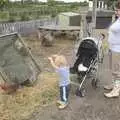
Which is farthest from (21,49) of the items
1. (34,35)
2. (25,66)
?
(34,35)

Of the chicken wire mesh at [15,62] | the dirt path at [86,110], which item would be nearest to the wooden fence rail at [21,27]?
the chicken wire mesh at [15,62]

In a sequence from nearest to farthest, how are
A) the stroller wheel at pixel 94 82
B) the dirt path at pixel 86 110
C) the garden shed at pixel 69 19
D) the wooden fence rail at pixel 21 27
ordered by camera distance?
the dirt path at pixel 86 110 → the stroller wheel at pixel 94 82 → the wooden fence rail at pixel 21 27 → the garden shed at pixel 69 19

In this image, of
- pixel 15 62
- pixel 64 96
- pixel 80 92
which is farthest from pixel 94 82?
pixel 15 62

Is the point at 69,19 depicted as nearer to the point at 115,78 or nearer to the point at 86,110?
the point at 115,78

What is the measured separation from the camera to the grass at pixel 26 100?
5.76 meters

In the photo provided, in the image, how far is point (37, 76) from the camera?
24.9 ft

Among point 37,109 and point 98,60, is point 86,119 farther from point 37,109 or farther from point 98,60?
point 98,60

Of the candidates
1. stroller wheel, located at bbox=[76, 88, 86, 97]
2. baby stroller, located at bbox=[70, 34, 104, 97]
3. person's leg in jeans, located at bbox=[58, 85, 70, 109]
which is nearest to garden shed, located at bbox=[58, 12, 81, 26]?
baby stroller, located at bbox=[70, 34, 104, 97]

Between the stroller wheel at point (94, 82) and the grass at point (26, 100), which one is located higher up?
the stroller wheel at point (94, 82)

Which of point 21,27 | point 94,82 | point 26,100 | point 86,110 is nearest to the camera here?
point 86,110

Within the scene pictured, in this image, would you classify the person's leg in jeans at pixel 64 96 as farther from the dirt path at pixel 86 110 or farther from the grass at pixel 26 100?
the grass at pixel 26 100

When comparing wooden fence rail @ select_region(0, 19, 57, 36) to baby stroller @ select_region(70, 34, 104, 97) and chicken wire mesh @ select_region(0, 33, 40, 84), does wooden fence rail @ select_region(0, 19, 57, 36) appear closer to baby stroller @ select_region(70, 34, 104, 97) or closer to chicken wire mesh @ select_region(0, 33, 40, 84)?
chicken wire mesh @ select_region(0, 33, 40, 84)

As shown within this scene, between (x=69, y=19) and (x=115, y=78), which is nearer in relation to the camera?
(x=115, y=78)

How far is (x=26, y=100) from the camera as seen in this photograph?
631cm
